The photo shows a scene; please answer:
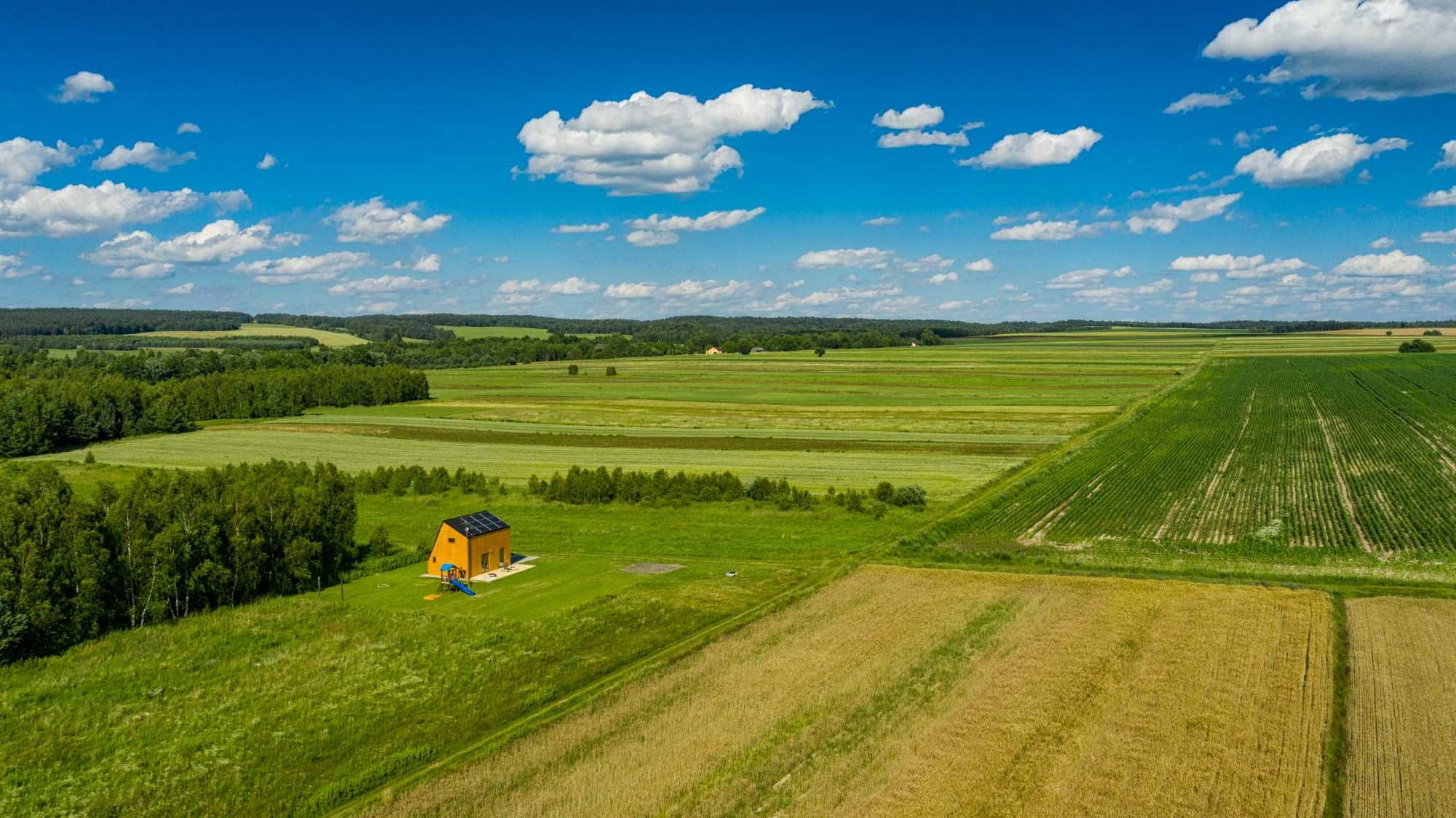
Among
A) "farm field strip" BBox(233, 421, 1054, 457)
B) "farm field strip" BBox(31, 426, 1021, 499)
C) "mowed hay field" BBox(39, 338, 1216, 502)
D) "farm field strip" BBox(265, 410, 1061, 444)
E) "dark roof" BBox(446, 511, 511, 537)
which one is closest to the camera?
"dark roof" BBox(446, 511, 511, 537)

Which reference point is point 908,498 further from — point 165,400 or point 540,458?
point 165,400

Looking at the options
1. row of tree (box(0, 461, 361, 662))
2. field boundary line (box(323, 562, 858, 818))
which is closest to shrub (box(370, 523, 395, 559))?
row of tree (box(0, 461, 361, 662))

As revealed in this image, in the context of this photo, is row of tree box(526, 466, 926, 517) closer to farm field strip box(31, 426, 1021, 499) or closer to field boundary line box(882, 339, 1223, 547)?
field boundary line box(882, 339, 1223, 547)

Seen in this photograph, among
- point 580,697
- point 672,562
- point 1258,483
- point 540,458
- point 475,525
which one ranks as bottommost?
point 672,562

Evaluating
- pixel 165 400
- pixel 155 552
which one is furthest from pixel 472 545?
pixel 165 400

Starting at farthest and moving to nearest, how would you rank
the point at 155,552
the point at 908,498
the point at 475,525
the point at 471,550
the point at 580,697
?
the point at 908,498 → the point at 475,525 → the point at 471,550 → the point at 155,552 → the point at 580,697
